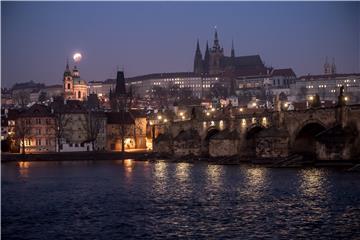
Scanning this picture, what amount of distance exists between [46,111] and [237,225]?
3240 inches

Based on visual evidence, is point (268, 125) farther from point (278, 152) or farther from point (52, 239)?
point (52, 239)

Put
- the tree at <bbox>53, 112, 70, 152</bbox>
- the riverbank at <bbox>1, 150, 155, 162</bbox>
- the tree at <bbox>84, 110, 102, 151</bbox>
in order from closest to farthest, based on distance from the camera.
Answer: the riverbank at <bbox>1, 150, 155, 162</bbox>
the tree at <bbox>53, 112, 70, 152</bbox>
the tree at <bbox>84, 110, 102, 151</bbox>

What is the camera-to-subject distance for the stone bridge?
5847cm

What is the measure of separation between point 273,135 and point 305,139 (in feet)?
13.0

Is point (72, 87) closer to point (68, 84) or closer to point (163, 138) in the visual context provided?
point (68, 84)

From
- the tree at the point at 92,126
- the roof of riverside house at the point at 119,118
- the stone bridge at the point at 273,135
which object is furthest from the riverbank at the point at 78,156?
the roof of riverside house at the point at 119,118

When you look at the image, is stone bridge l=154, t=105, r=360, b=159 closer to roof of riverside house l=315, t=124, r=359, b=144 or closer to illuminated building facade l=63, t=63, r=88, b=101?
roof of riverside house l=315, t=124, r=359, b=144

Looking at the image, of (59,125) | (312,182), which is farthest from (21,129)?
(312,182)

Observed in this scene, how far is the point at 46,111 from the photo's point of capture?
107 metres

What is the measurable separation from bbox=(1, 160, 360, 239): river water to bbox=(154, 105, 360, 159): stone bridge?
4755 mm

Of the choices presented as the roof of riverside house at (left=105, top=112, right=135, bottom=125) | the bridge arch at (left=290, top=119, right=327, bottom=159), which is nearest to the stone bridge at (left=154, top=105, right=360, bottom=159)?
the bridge arch at (left=290, top=119, right=327, bottom=159)

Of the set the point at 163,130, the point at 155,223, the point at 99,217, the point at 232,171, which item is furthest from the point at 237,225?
the point at 163,130

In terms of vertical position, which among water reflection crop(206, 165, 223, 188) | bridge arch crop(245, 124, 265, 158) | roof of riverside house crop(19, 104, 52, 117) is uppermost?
roof of riverside house crop(19, 104, 52, 117)

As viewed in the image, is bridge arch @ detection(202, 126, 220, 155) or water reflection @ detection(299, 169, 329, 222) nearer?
water reflection @ detection(299, 169, 329, 222)
